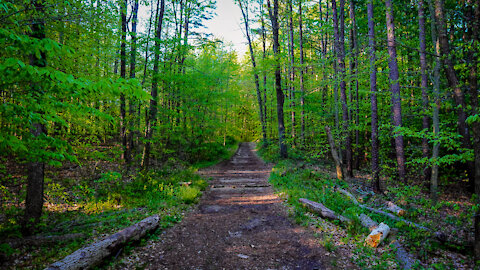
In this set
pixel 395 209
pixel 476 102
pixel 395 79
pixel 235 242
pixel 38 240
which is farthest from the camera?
pixel 395 79

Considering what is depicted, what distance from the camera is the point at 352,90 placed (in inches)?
571

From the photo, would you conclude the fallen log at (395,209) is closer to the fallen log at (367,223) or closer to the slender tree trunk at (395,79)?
the slender tree trunk at (395,79)

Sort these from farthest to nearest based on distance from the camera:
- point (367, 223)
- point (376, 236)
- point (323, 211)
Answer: point (323, 211)
point (367, 223)
point (376, 236)

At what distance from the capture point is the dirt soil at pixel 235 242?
4793 millimetres

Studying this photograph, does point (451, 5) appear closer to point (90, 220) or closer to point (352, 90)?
point (352, 90)

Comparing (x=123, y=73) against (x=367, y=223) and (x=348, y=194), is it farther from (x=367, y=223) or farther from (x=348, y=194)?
(x=367, y=223)

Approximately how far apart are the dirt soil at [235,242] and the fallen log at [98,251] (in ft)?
1.12

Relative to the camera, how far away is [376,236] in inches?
215

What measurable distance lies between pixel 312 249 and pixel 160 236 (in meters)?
3.90

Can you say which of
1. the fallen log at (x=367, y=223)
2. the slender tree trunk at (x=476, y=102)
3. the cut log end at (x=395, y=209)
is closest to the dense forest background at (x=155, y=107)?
the slender tree trunk at (x=476, y=102)

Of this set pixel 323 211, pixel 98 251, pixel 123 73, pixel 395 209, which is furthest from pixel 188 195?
pixel 395 209

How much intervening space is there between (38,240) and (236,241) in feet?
15.3

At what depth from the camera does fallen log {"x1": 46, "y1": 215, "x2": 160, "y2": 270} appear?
389cm

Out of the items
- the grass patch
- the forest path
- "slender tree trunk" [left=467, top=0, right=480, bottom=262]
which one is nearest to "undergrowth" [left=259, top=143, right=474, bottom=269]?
"slender tree trunk" [left=467, top=0, right=480, bottom=262]
